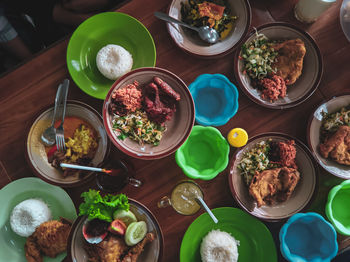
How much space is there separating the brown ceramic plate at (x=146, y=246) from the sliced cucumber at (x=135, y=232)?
0.15ft

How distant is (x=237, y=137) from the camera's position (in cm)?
190

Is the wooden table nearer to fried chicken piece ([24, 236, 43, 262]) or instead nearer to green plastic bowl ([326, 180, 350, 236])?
green plastic bowl ([326, 180, 350, 236])

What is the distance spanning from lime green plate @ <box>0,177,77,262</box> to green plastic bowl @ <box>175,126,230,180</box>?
0.84 m

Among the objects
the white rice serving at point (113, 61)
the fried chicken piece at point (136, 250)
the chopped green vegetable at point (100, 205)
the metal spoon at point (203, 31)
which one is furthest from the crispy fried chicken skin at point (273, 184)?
the white rice serving at point (113, 61)

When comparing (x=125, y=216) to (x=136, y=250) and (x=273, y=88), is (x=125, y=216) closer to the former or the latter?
(x=136, y=250)

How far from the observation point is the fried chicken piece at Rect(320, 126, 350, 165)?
6.15 ft

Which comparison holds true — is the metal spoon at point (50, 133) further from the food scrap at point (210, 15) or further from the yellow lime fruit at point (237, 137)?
the yellow lime fruit at point (237, 137)

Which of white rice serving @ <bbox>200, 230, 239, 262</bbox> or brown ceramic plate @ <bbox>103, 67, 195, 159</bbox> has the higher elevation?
brown ceramic plate @ <bbox>103, 67, 195, 159</bbox>

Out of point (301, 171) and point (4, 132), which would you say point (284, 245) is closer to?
point (301, 171)

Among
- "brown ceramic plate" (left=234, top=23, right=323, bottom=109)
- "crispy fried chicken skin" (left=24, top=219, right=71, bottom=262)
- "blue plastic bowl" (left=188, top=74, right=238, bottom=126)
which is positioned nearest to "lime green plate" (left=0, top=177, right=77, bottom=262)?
"crispy fried chicken skin" (left=24, top=219, right=71, bottom=262)

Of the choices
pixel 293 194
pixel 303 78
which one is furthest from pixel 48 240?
pixel 303 78

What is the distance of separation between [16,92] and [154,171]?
1.13 meters

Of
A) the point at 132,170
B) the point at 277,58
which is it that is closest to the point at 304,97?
the point at 277,58

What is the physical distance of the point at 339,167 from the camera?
6.34ft
